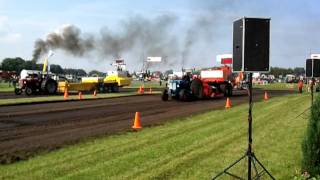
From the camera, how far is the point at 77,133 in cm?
1603

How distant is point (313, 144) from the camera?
7.41 meters

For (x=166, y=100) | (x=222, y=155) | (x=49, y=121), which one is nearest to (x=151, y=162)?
(x=222, y=155)

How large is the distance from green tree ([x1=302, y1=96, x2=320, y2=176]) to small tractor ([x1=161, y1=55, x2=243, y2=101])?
79.1 ft

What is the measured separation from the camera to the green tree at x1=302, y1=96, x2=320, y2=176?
290 inches

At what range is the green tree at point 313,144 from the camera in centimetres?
737

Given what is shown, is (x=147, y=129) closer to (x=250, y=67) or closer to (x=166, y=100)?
(x=250, y=67)

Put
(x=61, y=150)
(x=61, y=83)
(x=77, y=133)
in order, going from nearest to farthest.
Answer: (x=61, y=150)
(x=77, y=133)
(x=61, y=83)

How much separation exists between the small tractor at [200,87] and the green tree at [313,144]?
24.1 metres

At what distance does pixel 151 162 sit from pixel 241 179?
2297 millimetres

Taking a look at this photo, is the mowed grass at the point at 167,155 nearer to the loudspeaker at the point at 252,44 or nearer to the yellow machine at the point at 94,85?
the loudspeaker at the point at 252,44

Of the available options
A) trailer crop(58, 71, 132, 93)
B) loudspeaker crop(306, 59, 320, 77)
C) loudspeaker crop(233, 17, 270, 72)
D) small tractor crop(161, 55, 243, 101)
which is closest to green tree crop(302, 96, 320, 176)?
loudspeaker crop(233, 17, 270, 72)

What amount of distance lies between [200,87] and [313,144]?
2714 centimetres

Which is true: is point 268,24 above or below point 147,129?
above

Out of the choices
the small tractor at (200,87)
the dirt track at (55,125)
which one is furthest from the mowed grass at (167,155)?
the small tractor at (200,87)
